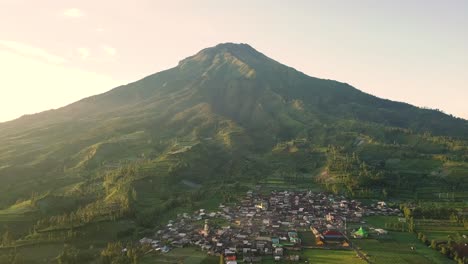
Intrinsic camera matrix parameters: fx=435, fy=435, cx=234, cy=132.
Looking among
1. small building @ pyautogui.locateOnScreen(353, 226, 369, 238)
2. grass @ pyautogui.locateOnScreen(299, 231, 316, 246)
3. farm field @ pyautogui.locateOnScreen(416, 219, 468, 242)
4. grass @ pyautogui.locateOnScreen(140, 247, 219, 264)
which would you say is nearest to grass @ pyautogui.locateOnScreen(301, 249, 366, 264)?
grass @ pyautogui.locateOnScreen(299, 231, 316, 246)

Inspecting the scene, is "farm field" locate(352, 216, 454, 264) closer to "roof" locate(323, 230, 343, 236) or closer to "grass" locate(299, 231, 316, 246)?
"roof" locate(323, 230, 343, 236)

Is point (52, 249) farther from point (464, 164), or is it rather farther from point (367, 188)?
point (464, 164)

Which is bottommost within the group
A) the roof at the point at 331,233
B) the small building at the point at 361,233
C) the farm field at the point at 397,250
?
the farm field at the point at 397,250

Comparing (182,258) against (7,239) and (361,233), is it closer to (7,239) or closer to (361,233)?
(7,239)

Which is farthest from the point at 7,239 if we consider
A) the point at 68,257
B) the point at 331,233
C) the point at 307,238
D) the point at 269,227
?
the point at 331,233

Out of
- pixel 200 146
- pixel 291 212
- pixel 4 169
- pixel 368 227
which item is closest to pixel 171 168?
pixel 200 146

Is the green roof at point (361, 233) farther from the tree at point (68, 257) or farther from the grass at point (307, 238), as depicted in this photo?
the tree at point (68, 257)

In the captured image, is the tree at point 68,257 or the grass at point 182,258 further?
the tree at point 68,257

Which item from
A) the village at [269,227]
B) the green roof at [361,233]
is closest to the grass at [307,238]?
the village at [269,227]

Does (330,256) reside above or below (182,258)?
below
